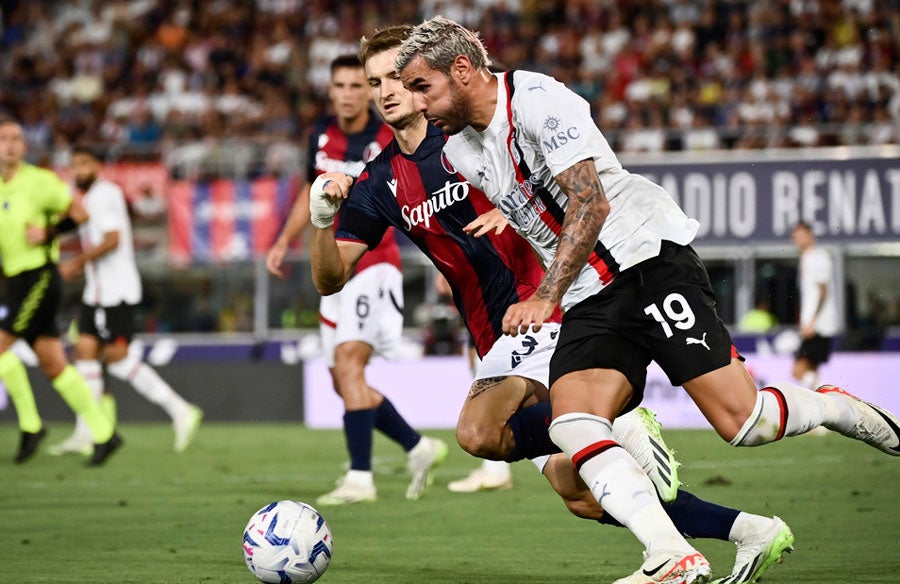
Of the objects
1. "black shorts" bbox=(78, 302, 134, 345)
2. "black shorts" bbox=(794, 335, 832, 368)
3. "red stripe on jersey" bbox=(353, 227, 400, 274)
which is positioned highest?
"red stripe on jersey" bbox=(353, 227, 400, 274)

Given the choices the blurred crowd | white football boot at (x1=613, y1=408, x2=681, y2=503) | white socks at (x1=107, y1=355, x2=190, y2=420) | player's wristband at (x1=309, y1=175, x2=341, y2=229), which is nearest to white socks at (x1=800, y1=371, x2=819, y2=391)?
the blurred crowd

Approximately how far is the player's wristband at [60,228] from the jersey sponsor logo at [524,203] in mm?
7186

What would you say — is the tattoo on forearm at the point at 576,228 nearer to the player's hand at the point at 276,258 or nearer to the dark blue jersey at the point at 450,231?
the dark blue jersey at the point at 450,231

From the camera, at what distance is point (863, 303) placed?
16.7 metres

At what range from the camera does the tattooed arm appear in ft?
14.7

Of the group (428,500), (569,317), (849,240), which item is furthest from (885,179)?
(569,317)

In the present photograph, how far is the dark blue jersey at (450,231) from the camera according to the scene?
5.88m

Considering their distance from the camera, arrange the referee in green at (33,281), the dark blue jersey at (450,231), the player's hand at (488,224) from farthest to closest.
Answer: the referee in green at (33,281) → the dark blue jersey at (450,231) → the player's hand at (488,224)

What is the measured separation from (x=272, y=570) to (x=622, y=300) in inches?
63.3

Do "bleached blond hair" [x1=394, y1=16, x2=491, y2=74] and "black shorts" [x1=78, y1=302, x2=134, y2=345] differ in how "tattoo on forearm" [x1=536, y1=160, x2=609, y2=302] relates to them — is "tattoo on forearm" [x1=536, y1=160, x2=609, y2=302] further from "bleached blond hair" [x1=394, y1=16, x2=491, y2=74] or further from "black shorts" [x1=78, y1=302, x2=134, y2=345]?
"black shorts" [x1=78, y1=302, x2=134, y2=345]

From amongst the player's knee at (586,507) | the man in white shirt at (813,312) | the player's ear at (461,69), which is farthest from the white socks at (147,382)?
the player's ear at (461,69)

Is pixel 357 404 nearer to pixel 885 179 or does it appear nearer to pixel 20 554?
pixel 20 554

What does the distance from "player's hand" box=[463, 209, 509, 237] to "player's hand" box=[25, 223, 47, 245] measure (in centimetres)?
653

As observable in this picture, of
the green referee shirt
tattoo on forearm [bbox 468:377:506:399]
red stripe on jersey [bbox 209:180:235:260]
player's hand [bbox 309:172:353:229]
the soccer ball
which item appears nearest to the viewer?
the soccer ball
